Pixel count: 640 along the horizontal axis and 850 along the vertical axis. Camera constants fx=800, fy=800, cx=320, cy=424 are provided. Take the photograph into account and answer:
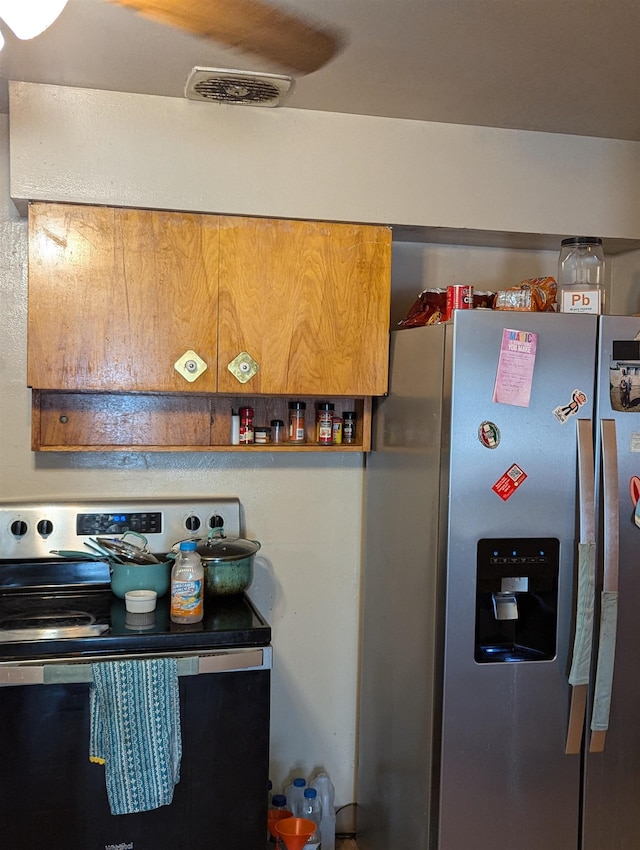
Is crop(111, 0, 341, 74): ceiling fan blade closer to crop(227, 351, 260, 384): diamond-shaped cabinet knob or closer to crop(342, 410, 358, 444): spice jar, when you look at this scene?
crop(227, 351, 260, 384): diamond-shaped cabinet knob

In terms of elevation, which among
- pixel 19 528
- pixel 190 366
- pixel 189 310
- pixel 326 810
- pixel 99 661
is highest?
pixel 189 310

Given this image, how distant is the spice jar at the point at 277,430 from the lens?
259cm

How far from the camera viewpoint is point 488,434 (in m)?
2.03

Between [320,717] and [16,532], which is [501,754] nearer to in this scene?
[320,717]

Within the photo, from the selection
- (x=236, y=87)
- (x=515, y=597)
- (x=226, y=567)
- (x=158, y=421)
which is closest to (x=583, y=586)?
(x=515, y=597)

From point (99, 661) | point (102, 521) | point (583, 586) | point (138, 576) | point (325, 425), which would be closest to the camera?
point (99, 661)

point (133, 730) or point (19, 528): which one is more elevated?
point (19, 528)

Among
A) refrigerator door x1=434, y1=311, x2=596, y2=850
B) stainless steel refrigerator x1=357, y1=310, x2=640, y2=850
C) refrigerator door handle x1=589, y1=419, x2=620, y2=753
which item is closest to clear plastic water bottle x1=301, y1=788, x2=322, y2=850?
stainless steel refrigerator x1=357, y1=310, x2=640, y2=850

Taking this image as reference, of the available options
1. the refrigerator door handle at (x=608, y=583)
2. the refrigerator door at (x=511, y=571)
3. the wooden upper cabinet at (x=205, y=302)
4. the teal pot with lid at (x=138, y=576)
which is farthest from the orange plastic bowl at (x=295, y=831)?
the wooden upper cabinet at (x=205, y=302)

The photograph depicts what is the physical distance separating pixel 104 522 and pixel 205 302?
76 centimetres

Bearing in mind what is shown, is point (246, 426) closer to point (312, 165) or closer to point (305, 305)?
point (305, 305)

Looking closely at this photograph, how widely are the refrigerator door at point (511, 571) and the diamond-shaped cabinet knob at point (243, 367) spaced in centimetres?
63

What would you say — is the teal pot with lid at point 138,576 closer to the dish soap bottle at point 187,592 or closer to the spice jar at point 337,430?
the dish soap bottle at point 187,592

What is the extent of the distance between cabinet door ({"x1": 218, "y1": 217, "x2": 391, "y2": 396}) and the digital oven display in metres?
0.51
